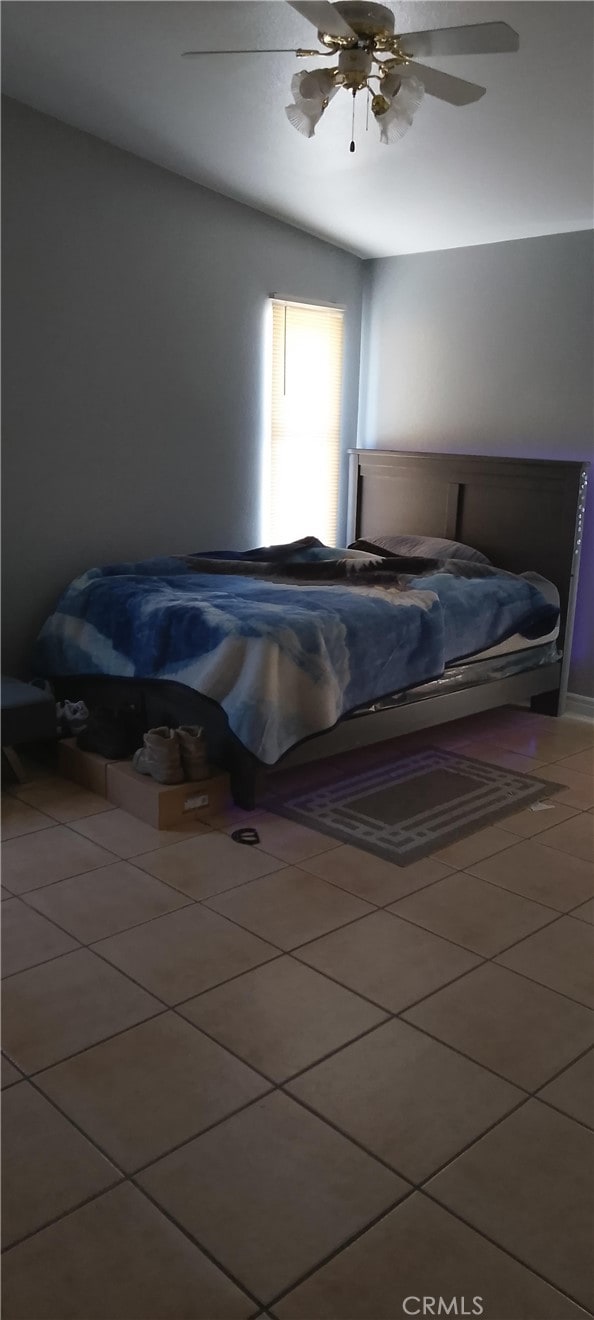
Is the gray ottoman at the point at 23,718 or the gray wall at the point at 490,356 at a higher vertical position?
the gray wall at the point at 490,356

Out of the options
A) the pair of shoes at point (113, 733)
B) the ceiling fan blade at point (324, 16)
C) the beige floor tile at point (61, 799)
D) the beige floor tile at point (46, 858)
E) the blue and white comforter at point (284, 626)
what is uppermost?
the ceiling fan blade at point (324, 16)

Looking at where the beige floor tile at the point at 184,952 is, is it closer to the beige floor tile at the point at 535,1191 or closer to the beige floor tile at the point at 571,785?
the beige floor tile at the point at 535,1191

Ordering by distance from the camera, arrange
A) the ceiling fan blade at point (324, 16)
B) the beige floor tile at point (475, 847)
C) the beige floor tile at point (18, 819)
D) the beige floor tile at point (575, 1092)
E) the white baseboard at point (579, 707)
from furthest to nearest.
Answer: the white baseboard at point (579, 707)
the beige floor tile at point (18, 819)
the beige floor tile at point (475, 847)
the ceiling fan blade at point (324, 16)
the beige floor tile at point (575, 1092)

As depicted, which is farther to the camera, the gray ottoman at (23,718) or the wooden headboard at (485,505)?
the wooden headboard at (485,505)

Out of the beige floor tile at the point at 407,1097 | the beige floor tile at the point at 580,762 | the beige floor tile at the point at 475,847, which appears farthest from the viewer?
the beige floor tile at the point at 580,762

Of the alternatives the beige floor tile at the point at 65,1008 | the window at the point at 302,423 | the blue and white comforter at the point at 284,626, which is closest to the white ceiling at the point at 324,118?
the window at the point at 302,423

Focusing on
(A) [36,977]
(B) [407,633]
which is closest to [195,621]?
(B) [407,633]

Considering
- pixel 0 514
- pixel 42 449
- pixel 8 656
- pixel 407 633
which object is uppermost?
pixel 42 449

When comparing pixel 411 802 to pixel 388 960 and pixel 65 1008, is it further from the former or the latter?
pixel 65 1008

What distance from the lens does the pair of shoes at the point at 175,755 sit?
3178 mm

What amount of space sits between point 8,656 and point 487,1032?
271 cm

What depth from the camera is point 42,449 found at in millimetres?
4043

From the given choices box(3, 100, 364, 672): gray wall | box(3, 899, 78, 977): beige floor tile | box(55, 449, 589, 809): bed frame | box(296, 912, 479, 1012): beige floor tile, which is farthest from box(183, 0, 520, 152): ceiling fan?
box(3, 899, 78, 977): beige floor tile

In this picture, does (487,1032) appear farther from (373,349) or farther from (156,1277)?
(373,349)
